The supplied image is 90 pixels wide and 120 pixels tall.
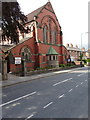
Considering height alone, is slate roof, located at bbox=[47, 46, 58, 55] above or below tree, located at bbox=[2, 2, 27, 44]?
below

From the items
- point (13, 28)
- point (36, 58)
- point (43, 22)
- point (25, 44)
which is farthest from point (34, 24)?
point (13, 28)

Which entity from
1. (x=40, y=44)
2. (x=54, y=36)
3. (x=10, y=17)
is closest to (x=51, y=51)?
(x=40, y=44)

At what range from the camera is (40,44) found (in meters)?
31.0

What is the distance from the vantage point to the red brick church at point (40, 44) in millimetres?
27391

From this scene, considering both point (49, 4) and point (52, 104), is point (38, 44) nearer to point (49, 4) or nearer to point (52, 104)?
point (49, 4)

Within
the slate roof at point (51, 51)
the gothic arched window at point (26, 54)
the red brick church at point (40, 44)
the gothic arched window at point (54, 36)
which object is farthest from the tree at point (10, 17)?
the gothic arched window at point (54, 36)

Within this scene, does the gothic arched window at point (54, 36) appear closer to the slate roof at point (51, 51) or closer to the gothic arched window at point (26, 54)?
the slate roof at point (51, 51)

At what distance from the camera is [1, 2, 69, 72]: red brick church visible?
27391 millimetres

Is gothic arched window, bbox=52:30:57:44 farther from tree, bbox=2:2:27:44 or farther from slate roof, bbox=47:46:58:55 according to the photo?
tree, bbox=2:2:27:44

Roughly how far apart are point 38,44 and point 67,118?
2603 cm

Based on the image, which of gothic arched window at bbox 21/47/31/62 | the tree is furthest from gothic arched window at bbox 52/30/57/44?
the tree

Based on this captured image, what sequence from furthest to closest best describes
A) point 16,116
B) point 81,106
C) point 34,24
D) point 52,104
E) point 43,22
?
point 43,22, point 34,24, point 52,104, point 81,106, point 16,116

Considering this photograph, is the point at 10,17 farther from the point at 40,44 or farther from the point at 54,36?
the point at 54,36

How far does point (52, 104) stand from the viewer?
7.25 metres
